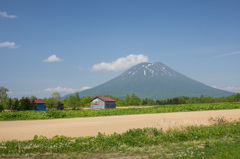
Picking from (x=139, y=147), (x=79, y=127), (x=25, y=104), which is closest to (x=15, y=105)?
(x=25, y=104)

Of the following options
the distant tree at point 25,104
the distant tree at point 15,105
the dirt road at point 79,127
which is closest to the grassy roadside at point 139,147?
the dirt road at point 79,127

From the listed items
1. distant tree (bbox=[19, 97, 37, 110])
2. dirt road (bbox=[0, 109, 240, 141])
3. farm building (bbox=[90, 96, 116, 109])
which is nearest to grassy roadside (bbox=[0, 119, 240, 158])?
dirt road (bbox=[0, 109, 240, 141])

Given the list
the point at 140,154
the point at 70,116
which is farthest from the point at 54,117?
the point at 140,154

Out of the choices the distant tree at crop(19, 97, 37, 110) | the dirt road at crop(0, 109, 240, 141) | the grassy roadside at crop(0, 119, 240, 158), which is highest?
the distant tree at crop(19, 97, 37, 110)

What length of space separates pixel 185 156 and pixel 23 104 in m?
61.6

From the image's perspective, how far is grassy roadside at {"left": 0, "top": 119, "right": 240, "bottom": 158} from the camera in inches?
405

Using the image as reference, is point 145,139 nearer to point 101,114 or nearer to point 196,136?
point 196,136

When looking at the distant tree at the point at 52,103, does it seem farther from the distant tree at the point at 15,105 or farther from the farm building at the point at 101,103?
the distant tree at the point at 15,105

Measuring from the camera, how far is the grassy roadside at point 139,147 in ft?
33.8

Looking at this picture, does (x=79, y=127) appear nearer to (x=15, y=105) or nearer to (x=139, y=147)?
(x=139, y=147)

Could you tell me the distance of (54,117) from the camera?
3988cm

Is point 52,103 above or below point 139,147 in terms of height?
above

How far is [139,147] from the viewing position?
12258 mm

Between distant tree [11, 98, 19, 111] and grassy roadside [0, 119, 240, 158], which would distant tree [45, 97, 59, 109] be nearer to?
distant tree [11, 98, 19, 111]
